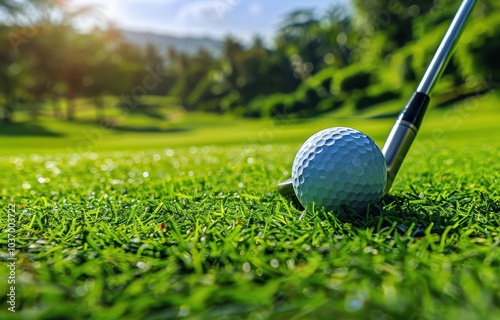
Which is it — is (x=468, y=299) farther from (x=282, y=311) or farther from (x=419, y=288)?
(x=282, y=311)

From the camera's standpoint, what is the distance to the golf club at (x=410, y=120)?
2.77 metres

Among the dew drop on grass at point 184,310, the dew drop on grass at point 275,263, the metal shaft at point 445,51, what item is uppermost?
the metal shaft at point 445,51

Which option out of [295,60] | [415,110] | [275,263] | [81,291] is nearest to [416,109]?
[415,110]

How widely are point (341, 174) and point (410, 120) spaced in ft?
2.27

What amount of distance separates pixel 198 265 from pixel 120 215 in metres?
1.02

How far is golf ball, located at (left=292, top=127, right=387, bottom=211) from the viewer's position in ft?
7.89

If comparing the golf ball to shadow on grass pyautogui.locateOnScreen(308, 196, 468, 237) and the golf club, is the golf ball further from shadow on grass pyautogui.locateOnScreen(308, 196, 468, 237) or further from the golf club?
the golf club

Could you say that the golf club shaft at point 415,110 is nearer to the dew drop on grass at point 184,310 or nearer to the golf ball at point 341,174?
the golf ball at point 341,174

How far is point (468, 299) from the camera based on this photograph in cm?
128

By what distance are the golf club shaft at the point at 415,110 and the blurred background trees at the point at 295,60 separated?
53.3 ft

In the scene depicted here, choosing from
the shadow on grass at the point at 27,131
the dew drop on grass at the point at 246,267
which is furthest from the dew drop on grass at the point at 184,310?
the shadow on grass at the point at 27,131

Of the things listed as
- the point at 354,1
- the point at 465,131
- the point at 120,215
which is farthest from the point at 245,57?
the point at 120,215

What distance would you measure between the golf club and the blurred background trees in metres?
16.3

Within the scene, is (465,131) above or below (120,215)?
below
